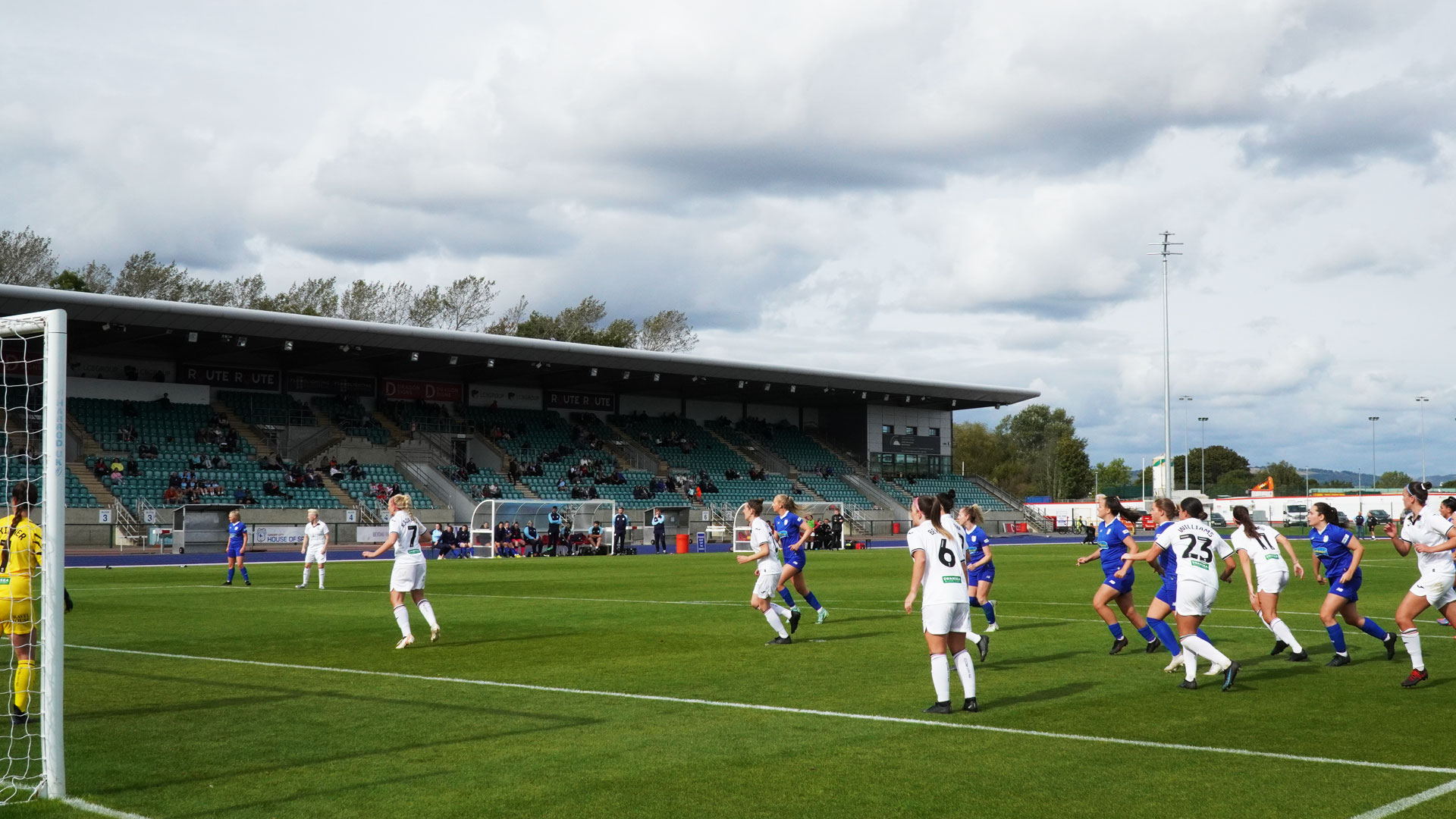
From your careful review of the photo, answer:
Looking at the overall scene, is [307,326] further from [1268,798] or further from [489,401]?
[1268,798]

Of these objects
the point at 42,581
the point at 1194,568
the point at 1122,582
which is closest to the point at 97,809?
the point at 42,581

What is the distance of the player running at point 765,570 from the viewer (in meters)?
15.7

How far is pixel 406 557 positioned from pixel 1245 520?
10326mm

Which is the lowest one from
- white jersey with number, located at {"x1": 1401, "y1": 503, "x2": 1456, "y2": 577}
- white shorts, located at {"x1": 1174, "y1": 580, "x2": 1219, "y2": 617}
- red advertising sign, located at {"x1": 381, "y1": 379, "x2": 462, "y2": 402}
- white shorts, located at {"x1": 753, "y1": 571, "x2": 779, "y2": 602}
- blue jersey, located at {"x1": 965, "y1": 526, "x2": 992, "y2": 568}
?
white shorts, located at {"x1": 753, "y1": 571, "x2": 779, "y2": 602}

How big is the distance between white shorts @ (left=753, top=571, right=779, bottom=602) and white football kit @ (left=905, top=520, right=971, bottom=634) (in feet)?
19.1

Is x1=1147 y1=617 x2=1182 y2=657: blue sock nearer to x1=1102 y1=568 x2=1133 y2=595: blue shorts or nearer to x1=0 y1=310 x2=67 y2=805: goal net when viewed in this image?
x1=1102 y1=568 x2=1133 y2=595: blue shorts

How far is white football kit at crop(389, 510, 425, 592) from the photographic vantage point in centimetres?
1591

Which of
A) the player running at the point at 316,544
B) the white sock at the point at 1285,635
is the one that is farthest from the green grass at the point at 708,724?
the player running at the point at 316,544

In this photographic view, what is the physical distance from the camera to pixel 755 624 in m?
18.5

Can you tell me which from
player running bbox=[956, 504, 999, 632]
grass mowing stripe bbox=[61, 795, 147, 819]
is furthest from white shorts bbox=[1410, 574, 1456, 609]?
grass mowing stripe bbox=[61, 795, 147, 819]

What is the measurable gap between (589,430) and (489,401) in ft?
19.8

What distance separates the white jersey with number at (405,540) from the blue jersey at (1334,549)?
35.6ft

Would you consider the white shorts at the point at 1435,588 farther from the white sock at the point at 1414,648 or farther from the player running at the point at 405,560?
the player running at the point at 405,560

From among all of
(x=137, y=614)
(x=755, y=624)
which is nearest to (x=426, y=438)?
(x=137, y=614)
